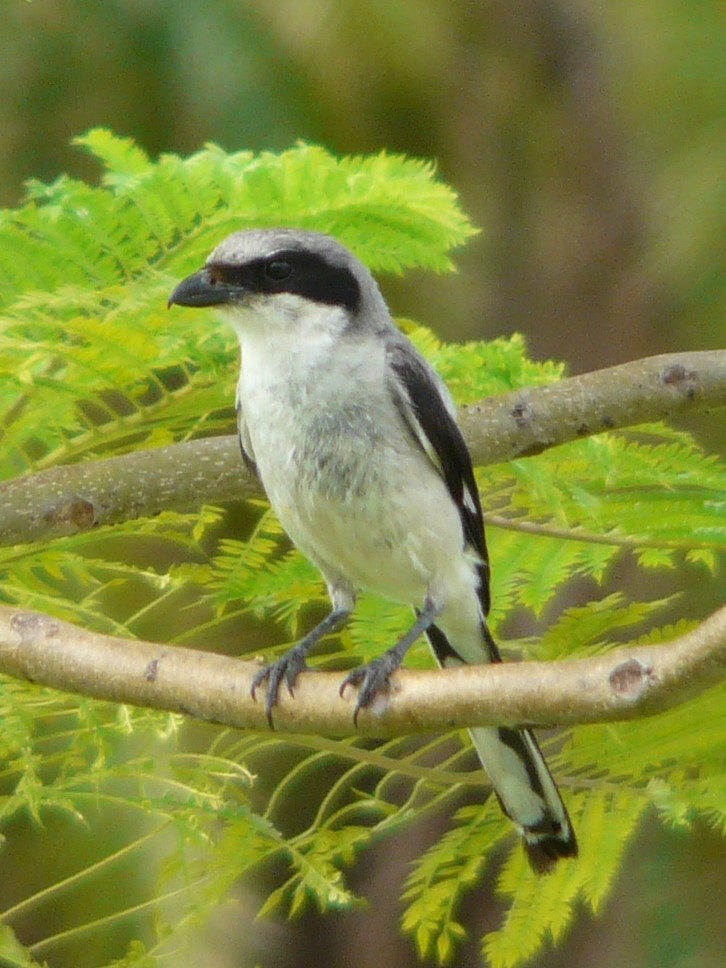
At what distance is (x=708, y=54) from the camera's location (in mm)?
5707

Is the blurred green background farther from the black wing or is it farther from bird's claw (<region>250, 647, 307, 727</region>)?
bird's claw (<region>250, 647, 307, 727</region>)

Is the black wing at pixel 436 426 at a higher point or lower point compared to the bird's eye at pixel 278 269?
lower

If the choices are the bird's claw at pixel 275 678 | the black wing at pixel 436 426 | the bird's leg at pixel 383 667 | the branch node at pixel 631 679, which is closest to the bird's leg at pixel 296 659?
the bird's claw at pixel 275 678

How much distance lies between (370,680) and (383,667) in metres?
0.20

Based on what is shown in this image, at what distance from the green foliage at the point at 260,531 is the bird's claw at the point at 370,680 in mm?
250

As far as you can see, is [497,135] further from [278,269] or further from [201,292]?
[201,292]

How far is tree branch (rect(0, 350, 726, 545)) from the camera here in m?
2.59

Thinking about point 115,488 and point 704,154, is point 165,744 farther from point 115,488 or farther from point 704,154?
point 704,154

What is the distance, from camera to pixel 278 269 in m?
2.93

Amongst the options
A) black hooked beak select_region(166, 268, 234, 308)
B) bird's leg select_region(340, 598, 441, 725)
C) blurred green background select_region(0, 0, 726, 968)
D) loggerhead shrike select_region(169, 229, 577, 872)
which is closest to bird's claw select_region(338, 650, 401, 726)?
bird's leg select_region(340, 598, 441, 725)

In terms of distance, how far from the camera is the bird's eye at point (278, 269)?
290cm

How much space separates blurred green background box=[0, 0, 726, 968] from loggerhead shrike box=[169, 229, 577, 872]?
232cm

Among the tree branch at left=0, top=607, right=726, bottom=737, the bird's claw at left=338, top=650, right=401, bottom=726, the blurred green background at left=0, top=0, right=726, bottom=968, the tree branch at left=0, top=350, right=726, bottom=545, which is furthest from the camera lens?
the blurred green background at left=0, top=0, right=726, bottom=968

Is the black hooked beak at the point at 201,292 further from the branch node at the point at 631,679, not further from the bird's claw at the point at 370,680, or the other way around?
the branch node at the point at 631,679
